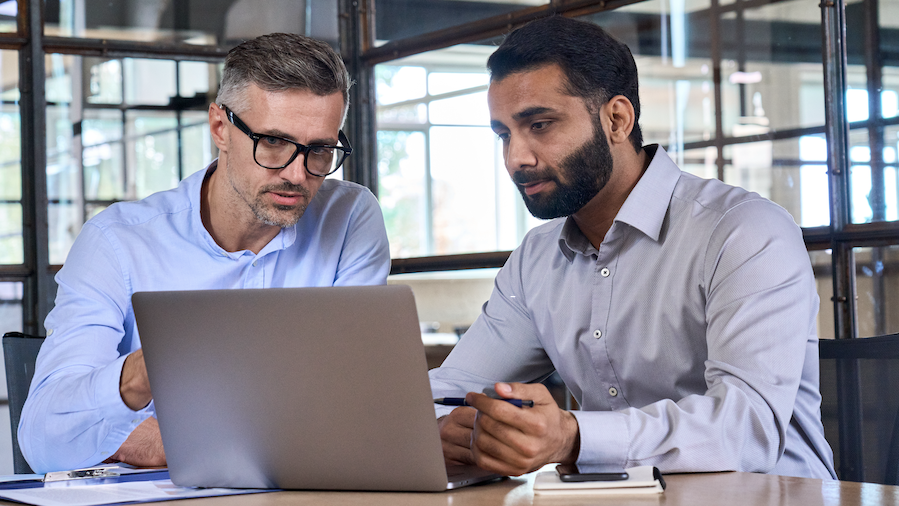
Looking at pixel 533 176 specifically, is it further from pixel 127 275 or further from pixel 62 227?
pixel 62 227

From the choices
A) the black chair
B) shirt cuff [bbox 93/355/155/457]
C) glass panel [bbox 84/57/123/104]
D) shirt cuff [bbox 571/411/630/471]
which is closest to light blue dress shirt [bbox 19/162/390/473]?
shirt cuff [bbox 93/355/155/457]

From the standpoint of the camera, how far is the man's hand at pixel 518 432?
3.63 feet

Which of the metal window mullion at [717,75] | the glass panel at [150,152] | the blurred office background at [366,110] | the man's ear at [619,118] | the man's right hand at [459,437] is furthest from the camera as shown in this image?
the glass panel at [150,152]

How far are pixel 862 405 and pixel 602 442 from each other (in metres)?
0.66

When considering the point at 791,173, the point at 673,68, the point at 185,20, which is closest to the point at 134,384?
the point at 791,173

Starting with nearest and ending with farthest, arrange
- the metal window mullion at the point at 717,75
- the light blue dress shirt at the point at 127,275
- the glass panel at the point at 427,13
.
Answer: the light blue dress shirt at the point at 127,275
the metal window mullion at the point at 717,75
the glass panel at the point at 427,13

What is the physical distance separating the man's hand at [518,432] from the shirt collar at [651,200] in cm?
52

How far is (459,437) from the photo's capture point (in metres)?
1.31

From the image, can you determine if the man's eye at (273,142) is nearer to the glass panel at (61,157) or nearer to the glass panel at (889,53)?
the glass panel at (889,53)

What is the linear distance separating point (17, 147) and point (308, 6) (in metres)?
1.27

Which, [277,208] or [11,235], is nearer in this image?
[277,208]

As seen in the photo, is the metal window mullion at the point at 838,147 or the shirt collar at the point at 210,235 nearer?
the shirt collar at the point at 210,235

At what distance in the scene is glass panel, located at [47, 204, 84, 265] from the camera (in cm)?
340

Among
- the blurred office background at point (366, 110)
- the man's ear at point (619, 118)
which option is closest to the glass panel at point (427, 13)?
the blurred office background at point (366, 110)
